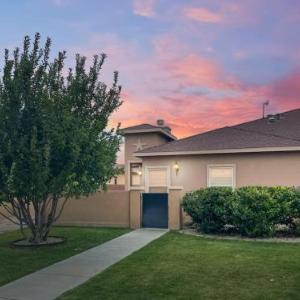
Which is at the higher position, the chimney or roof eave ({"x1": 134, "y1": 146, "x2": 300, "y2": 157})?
the chimney

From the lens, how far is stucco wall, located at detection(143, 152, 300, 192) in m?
15.2

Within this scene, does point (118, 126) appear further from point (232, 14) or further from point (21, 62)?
point (232, 14)

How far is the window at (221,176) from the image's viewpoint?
53.1 feet

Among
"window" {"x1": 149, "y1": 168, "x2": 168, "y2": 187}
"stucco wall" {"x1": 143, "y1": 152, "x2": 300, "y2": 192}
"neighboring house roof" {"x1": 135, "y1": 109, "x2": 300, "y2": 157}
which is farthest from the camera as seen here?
"window" {"x1": 149, "y1": 168, "x2": 168, "y2": 187}

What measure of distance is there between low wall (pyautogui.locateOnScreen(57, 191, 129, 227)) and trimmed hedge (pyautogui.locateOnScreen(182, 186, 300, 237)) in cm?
341

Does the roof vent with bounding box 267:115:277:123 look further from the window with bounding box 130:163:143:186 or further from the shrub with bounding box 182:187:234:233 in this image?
the shrub with bounding box 182:187:234:233

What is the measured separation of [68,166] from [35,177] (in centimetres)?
89

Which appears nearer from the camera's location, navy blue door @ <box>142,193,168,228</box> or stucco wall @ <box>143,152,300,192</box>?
navy blue door @ <box>142,193,168,228</box>

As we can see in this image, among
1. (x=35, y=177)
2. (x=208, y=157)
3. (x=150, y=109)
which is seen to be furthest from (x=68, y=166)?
(x=150, y=109)

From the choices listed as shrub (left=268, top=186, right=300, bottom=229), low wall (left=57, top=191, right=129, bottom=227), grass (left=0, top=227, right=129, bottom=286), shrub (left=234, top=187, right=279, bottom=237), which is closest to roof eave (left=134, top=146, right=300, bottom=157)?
low wall (left=57, top=191, right=129, bottom=227)

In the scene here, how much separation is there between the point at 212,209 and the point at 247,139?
5423 mm

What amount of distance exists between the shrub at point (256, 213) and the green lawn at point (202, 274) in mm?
1303

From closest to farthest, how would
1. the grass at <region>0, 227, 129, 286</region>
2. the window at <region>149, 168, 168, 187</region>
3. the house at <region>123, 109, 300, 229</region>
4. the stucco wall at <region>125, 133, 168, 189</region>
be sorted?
the grass at <region>0, 227, 129, 286</region>
the house at <region>123, 109, 300, 229</region>
the window at <region>149, 168, 168, 187</region>
the stucco wall at <region>125, 133, 168, 189</region>

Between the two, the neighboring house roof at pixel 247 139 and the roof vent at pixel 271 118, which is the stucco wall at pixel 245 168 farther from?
the roof vent at pixel 271 118
